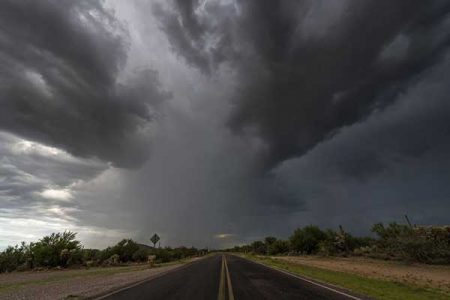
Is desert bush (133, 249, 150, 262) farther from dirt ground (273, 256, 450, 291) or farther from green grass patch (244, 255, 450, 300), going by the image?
green grass patch (244, 255, 450, 300)

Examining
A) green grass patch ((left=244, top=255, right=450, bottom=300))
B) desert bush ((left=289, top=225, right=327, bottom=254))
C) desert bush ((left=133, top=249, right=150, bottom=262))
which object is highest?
desert bush ((left=289, top=225, right=327, bottom=254))

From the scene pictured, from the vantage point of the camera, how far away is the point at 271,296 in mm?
12547

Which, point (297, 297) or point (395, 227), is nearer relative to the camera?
point (297, 297)

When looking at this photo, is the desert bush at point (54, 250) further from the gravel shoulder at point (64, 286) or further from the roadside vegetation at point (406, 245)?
the roadside vegetation at point (406, 245)

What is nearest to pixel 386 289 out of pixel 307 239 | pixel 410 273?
pixel 410 273

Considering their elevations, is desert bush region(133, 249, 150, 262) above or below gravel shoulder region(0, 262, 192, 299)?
above

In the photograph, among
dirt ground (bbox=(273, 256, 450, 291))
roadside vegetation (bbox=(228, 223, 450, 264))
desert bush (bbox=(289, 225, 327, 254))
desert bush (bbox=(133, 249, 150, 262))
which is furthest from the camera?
desert bush (bbox=(289, 225, 327, 254))

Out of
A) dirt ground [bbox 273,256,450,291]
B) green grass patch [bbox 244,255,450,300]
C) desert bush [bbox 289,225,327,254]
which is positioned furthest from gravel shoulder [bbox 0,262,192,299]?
desert bush [bbox 289,225,327,254]

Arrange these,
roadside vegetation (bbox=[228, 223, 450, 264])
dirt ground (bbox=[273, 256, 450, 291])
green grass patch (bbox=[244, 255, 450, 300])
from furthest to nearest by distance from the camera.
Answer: roadside vegetation (bbox=[228, 223, 450, 264])
dirt ground (bbox=[273, 256, 450, 291])
green grass patch (bbox=[244, 255, 450, 300])

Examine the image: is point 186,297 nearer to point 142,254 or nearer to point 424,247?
point 424,247

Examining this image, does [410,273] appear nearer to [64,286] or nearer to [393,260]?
[393,260]

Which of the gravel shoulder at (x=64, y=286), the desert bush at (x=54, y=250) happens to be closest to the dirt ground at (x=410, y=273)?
the gravel shoulder at (x=64, y=286)

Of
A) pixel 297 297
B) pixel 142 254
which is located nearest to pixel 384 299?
pixel 297 297

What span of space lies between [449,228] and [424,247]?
23.1ft
